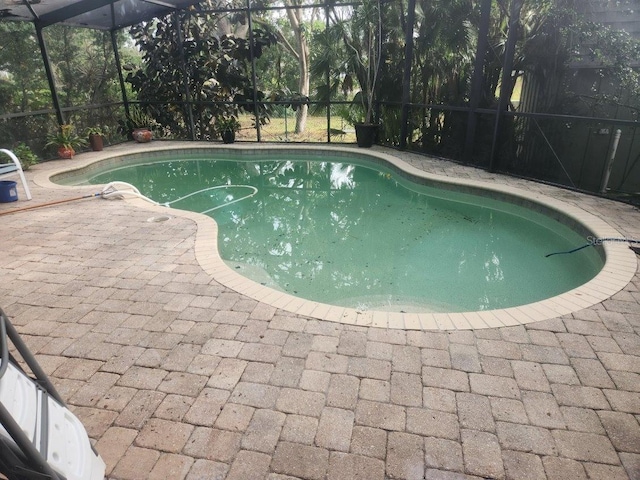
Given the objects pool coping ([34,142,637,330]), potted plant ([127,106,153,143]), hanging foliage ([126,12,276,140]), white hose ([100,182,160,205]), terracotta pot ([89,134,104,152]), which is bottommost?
pool coping ([34,142,637,330])

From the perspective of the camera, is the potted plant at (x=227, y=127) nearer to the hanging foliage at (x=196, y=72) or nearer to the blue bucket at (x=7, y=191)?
the hanging foliage at (x=196, y=72)

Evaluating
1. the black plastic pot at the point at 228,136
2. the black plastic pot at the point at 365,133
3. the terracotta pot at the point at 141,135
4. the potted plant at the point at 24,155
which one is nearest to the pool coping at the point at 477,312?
the potted plant at the point at 24,155

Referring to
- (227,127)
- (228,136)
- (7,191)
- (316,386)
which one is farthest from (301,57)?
(316,386)

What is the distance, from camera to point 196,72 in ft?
31.1

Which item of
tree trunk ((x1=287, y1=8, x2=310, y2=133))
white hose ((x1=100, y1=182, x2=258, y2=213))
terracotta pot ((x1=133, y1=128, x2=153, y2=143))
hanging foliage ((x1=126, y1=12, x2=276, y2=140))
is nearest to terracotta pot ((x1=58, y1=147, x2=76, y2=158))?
terracotta pot ((x1=133, y1=128, x2=153, y2=143))

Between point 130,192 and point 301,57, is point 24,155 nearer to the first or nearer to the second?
point 130,192

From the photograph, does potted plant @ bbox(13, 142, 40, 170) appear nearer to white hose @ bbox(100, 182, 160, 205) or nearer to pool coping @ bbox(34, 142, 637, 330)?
white hose @ bbox(100, 182, 160, 205)

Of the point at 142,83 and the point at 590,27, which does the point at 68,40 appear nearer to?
the point at 142,83

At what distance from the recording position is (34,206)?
193 inches

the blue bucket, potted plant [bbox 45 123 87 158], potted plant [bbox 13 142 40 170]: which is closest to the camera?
the blue bucket

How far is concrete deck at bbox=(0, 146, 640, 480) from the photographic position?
1653 millimetres

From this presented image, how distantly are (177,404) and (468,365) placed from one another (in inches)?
60.2

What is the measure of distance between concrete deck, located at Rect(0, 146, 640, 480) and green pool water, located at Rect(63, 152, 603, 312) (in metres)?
0.96

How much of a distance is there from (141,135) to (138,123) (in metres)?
0.52
